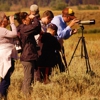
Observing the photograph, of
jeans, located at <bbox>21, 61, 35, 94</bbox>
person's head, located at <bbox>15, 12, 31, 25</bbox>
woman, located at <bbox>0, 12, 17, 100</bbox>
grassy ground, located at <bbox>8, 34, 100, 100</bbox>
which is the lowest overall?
grassy ground, located at <bbox>8, 34, 100, 100</bbox>

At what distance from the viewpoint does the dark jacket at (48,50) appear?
6.73 meters

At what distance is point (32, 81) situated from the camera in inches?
260

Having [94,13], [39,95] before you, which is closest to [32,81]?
[39,95]

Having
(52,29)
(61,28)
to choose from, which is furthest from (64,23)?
(52,29)

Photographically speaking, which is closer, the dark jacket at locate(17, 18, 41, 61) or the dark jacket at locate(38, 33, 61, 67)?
the dark jacket at locate(17, 18, 41, 61)

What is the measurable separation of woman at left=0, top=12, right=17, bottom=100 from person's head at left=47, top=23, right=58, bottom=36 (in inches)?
32.0

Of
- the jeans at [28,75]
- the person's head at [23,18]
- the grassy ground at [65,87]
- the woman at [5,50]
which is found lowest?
the grassy ground at [65,87]

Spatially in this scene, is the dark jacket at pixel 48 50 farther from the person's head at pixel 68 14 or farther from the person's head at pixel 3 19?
the person's head at pixel 3 19

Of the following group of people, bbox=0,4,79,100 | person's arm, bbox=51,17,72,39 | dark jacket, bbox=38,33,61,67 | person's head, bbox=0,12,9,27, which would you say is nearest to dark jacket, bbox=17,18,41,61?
group of people, bbox=0,4,79,100

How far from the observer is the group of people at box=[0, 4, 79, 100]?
605 cm

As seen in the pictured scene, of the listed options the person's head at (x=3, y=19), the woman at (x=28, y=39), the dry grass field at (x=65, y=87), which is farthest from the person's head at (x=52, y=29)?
the person's head at (x=3, y=19)

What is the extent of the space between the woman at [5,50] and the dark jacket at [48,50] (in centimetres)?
74

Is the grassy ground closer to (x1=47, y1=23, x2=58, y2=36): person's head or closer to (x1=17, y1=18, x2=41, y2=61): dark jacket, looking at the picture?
(x1=17, y1=18, x2=41, y2=61): dark jacket

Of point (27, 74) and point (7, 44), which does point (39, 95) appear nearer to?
point (27, 74)
